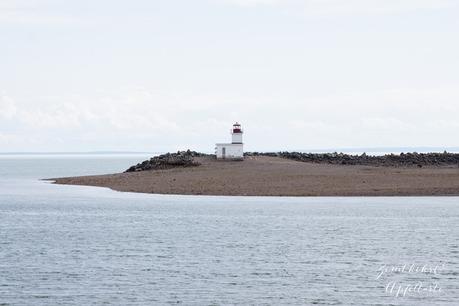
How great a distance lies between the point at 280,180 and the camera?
212 ft

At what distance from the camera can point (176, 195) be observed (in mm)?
60281

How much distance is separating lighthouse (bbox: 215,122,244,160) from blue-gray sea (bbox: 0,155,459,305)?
26.4 metres

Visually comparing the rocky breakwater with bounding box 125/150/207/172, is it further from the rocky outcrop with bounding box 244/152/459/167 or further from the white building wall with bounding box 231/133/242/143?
the rocky outcrop with bounding box 244/152/459/167

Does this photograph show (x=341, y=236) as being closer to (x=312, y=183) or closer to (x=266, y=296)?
(x=266, y=296)

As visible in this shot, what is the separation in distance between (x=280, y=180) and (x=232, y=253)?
32.6m

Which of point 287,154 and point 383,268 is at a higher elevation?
point 287,154

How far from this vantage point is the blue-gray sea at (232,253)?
2492 centimetres

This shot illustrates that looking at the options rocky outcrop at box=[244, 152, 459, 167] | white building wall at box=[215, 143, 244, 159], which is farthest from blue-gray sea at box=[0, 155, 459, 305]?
rocky outcrop at box=[244, 152, 459, 167]

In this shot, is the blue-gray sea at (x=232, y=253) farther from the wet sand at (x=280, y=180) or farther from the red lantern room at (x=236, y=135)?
the red lantern room at (x=236, y=135)

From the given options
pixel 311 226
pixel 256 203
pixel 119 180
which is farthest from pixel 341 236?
pixel 119 180

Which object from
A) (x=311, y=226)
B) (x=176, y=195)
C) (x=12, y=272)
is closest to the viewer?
(x=12, y=272)

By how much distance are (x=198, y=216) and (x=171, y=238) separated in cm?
897

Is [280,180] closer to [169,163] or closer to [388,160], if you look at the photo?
[169,163]

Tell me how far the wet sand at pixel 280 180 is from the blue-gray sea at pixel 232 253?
436 centimetres
